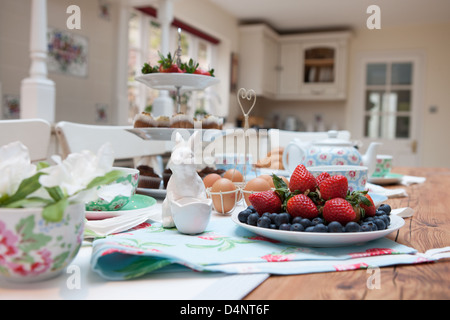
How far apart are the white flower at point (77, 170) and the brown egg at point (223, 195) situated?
35 centimetres

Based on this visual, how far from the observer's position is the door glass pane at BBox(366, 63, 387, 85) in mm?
5699

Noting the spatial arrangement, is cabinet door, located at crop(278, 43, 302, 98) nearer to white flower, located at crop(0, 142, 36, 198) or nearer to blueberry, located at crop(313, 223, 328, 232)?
blueberry, located at crop(313, 223, 328, 232)

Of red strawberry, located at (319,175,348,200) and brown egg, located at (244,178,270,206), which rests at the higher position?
red strawberry, located at (319,175,348,200)

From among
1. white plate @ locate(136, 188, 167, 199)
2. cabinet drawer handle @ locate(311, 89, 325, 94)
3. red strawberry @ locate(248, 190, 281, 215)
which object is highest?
cabinet drawer handle @ locate(311, 89, 325, 94)

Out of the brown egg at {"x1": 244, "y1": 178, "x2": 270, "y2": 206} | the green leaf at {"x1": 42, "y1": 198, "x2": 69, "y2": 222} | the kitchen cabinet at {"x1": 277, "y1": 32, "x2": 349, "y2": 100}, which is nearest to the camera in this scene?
the green leaf at {"x1": 42, "y1": 198, "x2": 69, "y2": 222}

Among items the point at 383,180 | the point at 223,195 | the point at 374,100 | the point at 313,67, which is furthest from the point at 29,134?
the point at 374,100

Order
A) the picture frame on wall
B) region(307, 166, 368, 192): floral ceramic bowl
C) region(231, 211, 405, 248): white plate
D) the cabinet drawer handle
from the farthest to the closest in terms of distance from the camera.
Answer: the cabinet drawer handle
the picture frame on wall
region(307, 166, 368, 192): floral ceramic bowl
region(231, 211, 405, 248): white plate

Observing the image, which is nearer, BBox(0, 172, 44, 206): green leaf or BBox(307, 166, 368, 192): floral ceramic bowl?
BBox(0, 172, 44, 206): green leaf

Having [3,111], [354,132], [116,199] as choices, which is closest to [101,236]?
[116,199]

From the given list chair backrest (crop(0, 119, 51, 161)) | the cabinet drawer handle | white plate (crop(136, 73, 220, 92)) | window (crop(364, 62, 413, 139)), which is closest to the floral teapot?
white plate (crop(136, 73, 220, 92))

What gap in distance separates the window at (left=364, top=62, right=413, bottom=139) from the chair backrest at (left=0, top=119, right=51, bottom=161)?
209 inches

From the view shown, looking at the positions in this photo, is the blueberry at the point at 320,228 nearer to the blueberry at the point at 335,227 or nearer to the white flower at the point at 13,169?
the blueberry at the point at 335,227

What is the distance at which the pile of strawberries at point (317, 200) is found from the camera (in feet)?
Answer: 1.82

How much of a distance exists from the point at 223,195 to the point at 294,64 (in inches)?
209
